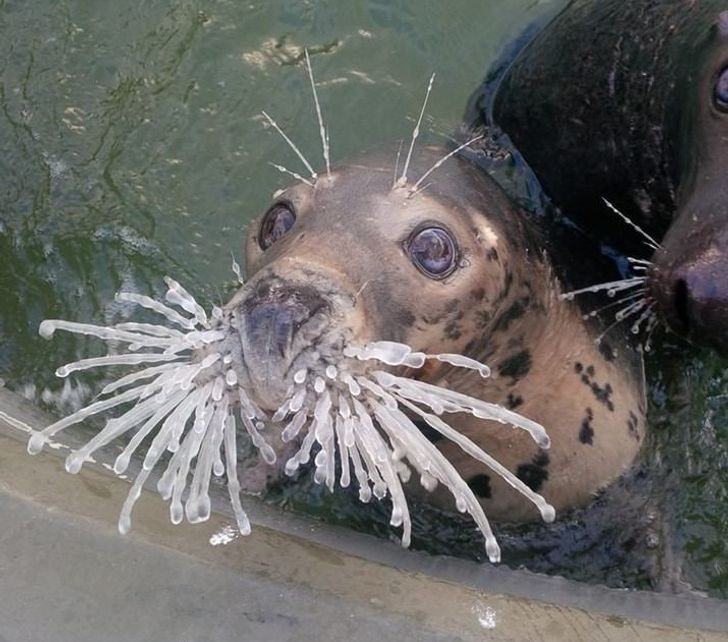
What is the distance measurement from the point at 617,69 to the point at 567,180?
0.44 m

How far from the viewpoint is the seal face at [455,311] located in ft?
7.68

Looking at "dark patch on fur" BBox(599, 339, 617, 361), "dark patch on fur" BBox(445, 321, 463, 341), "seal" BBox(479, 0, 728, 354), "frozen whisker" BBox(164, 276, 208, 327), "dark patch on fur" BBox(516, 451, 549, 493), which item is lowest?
"frozen whisker" BBox(164, 276, 208, 327)

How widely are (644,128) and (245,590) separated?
77.3 inches

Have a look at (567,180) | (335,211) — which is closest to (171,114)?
(567,180)

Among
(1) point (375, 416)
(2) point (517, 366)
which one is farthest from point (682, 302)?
(1) point (375, 416)

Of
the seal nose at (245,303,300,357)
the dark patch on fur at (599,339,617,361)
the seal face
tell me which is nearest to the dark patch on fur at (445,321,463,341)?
the seal face

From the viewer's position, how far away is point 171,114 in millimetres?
4930

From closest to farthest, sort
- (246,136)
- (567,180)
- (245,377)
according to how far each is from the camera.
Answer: (245,377) < (567,180) < (246,136)

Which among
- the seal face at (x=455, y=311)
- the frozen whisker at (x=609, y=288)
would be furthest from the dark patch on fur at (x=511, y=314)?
the frozen whisker at (x=609, y=288)

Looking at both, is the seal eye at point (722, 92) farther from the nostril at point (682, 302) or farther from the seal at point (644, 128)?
the nostril at point (682, 302)

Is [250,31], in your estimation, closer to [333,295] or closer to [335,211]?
[335,211]

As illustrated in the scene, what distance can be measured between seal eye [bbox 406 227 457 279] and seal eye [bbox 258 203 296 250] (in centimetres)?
35

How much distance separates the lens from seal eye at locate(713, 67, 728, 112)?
291 centimetres

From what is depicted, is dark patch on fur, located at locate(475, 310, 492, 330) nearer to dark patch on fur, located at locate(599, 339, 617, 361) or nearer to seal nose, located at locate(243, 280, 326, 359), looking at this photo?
seal nose, located at locate(243, 280, 326, 359)
